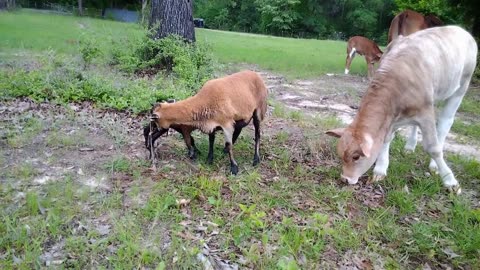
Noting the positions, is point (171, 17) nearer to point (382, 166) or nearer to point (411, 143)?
point (411, 143)

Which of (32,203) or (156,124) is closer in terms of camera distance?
(32,203)

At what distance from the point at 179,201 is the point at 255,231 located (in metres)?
0.83

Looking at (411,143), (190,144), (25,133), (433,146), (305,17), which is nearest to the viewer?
(433,146)

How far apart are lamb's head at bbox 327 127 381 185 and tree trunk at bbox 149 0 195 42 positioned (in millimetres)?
6033

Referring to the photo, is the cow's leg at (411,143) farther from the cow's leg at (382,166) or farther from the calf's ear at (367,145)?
the calf's ear at (367,145)

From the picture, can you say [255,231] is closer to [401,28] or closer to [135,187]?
[135,187]

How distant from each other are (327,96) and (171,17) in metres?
3.83

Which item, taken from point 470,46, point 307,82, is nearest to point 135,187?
point 470,46

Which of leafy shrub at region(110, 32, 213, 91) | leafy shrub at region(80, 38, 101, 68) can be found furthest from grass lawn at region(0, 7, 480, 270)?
leafy shrub at region(110, 32, 213, 91)

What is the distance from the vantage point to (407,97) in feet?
15.1

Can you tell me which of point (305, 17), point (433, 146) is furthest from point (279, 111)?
point (305, 17)

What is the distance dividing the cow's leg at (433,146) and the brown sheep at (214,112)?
75.5 inches

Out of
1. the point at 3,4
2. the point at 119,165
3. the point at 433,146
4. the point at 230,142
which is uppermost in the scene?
the point at 3,4

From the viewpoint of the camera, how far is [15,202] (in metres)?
4.10
